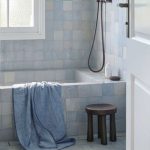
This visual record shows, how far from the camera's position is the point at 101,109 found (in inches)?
154

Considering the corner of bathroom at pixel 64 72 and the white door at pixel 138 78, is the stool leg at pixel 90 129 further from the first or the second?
the white door at pixel 138 78

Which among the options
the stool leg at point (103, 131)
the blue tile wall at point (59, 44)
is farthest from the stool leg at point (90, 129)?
the blue tile wall at point (59, 44)

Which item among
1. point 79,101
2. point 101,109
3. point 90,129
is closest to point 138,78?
point 101,109

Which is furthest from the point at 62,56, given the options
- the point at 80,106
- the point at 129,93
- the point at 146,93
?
the point at 146,93

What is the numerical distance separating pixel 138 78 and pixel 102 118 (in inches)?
74.5

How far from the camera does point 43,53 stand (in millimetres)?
5320

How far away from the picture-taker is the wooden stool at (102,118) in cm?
388

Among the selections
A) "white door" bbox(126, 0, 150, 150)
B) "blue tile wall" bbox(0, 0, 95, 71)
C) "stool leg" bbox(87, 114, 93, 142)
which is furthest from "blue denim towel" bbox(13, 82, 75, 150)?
"white door" bbox(126, 0, 150, 150)

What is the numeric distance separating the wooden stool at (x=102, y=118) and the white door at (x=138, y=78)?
1585mm

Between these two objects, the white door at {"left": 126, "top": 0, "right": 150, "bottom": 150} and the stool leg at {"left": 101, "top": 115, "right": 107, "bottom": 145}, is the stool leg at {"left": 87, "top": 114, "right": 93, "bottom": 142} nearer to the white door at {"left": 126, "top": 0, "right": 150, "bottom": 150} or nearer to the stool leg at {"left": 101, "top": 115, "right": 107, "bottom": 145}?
the stool leg at {"left": 101, "top": 115, "right": 107, "bottom": 145}

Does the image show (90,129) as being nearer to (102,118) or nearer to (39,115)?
(102,118)

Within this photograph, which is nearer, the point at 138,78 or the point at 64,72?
the point at 138,78

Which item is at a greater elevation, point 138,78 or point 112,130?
point 138,78

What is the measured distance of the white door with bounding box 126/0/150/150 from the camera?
188cm
